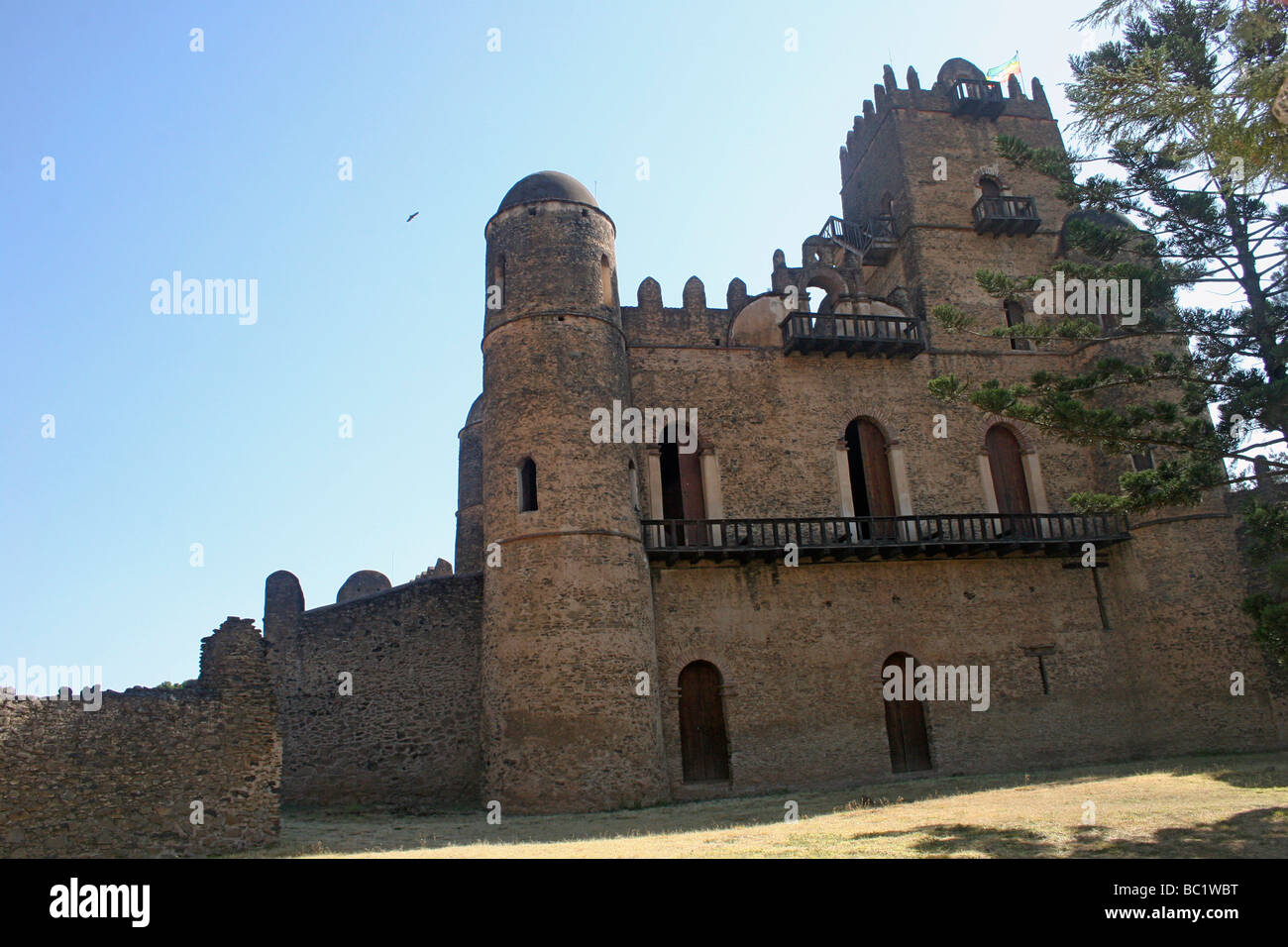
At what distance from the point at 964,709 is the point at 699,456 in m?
7.02

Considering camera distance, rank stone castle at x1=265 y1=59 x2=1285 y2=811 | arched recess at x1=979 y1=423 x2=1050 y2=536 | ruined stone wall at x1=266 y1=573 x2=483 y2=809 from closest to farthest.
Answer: stone castle at x1=265 y1=59 x2=1285 y2=811, ruined stone wall at x1=266 y1=573 x2=483 y2=809, arched recess at x1=979 y1=423 x2=1050 y2=536

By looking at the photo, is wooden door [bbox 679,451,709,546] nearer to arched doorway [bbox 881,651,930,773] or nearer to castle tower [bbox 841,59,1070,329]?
arched doorway [bbox 881,651,930,773]

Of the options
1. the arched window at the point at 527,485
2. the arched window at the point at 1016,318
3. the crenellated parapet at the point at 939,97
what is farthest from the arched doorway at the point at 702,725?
the crenellated parapet at the point at 939,97

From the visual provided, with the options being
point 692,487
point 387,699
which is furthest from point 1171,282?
point 387,699

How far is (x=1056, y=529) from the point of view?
19.7 metres

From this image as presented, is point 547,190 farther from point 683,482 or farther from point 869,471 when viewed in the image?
point 869,471

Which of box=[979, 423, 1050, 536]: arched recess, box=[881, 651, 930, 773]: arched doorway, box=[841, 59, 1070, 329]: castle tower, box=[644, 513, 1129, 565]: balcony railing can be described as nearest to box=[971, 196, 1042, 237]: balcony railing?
box=[841, 59, 1070, 329]: castle tower

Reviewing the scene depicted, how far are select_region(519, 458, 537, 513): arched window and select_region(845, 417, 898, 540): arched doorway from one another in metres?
6.60

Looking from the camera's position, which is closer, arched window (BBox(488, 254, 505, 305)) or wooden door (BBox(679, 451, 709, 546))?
arched window (BBox(488, 254, 505, 305))

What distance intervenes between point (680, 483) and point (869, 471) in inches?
161

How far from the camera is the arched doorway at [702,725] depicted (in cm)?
1655

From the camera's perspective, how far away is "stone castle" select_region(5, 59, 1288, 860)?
15.9m
